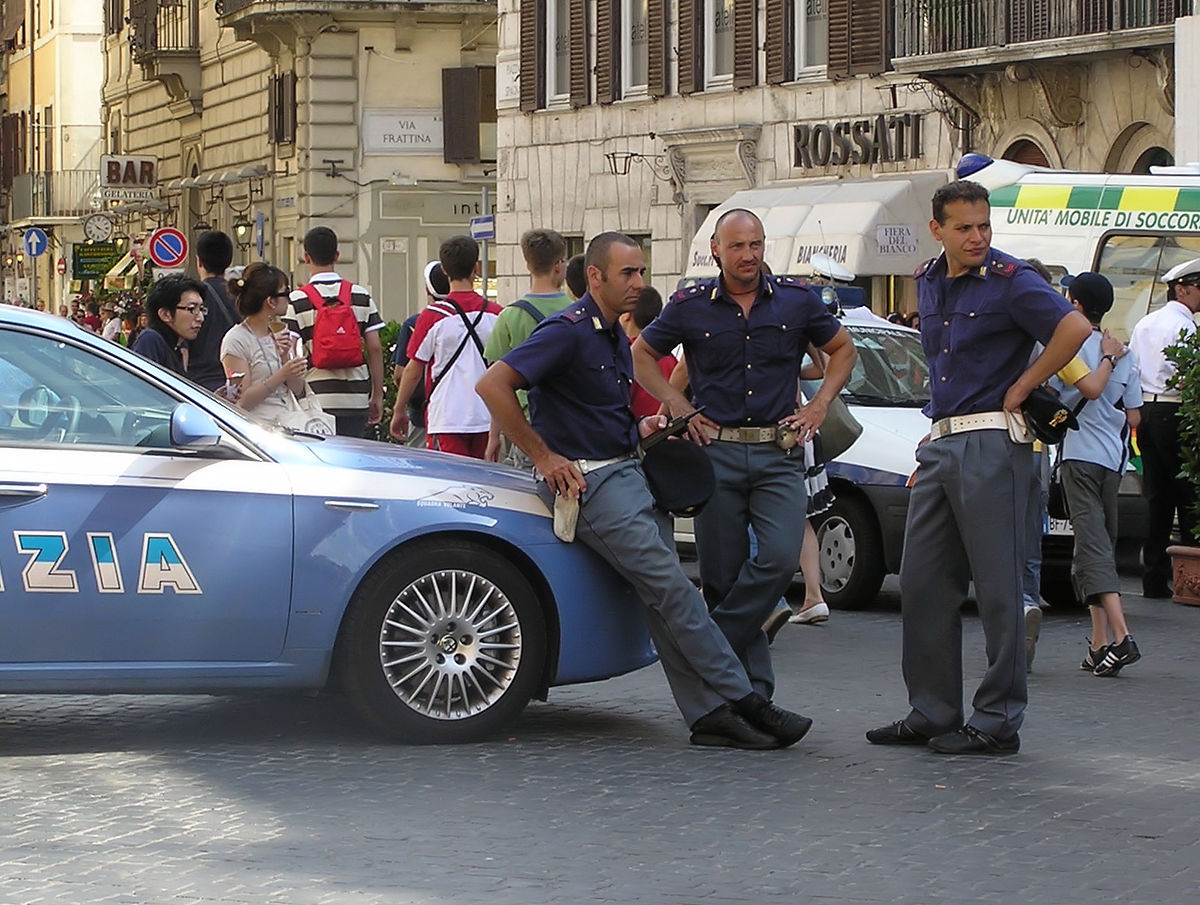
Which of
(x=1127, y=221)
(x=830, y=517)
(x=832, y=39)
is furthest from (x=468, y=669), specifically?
(x=832, y=39)

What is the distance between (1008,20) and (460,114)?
1854 cm

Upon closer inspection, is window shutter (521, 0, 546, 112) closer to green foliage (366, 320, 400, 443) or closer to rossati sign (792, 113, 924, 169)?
rossati sign (792, 113, 924, 169)

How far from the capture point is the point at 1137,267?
18.3 m

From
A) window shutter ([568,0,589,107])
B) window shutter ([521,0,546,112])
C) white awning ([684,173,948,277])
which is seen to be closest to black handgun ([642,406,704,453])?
white awning ([684,173,948,277])

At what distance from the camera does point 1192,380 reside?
14.4 m

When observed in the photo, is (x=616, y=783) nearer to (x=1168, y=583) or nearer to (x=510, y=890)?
(x=510, y=890)

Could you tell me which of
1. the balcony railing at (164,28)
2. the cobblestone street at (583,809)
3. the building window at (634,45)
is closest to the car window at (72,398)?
the cobblestone street at (583,809)

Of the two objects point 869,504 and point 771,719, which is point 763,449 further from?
point 869,504

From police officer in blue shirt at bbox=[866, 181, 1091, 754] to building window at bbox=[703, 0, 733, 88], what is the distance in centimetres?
2770

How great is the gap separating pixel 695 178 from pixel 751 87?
67.4 inches

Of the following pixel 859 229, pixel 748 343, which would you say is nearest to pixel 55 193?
pixel 859 229

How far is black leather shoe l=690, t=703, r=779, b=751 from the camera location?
877 centimetres

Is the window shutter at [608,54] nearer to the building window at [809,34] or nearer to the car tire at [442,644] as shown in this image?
the building window at [809,34]

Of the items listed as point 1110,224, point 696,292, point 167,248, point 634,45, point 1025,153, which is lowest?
point 696,292
